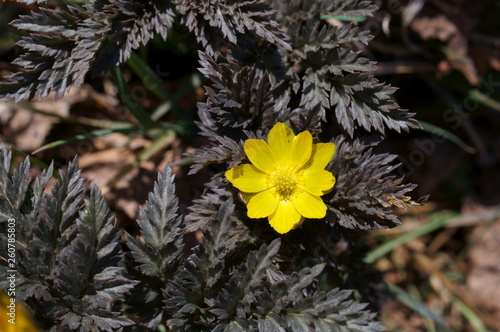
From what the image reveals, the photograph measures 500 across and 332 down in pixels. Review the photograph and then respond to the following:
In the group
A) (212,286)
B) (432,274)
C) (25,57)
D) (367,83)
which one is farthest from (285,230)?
(432,274)

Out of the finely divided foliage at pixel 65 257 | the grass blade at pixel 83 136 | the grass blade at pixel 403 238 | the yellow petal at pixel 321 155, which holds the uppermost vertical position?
the yellow petal at pixel 321 155

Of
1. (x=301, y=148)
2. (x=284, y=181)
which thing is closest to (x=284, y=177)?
(x=284, y=181)

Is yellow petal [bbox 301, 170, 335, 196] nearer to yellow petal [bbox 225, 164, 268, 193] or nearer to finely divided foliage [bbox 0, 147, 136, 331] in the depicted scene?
yellow petal [bbox 225, 164, 268, 193]

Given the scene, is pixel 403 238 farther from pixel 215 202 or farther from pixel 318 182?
pixel 215 202

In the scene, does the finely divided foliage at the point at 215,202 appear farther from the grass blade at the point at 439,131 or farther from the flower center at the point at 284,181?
the grass blade at the point at 439,131

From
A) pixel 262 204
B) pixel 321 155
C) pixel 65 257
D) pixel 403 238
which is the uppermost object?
pixel 321 155

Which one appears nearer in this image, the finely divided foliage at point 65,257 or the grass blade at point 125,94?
the finely divided foliage at point 65,257

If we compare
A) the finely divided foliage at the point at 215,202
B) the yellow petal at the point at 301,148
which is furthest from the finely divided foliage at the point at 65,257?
the yellow petal at the point at 301,148

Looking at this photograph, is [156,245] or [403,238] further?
[403,238]
